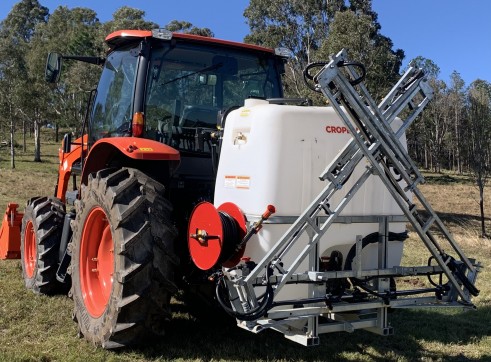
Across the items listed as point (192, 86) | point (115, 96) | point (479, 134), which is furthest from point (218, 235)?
point (479, 134)

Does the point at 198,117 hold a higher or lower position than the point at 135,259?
higher

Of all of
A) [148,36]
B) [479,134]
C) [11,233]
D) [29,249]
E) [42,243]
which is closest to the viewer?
[148,36]

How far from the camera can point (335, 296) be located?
11.5ft

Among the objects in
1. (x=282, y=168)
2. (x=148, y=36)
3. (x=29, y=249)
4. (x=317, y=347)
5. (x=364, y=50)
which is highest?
(x=364, y=50)

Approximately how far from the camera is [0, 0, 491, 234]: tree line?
1814cm

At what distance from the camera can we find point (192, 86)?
4.84 m

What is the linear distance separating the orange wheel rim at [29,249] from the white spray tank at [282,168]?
345cm

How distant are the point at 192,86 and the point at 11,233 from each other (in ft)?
11.3

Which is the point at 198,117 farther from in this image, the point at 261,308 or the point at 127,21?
the point at 127,21

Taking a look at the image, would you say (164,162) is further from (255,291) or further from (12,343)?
(12,343)

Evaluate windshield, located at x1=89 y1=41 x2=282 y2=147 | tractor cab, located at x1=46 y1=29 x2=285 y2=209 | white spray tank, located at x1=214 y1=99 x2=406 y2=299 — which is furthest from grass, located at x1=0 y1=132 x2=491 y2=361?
windshield, located at x1=89 y1=41 x2=282 y2=147

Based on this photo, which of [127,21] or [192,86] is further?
[127,21]

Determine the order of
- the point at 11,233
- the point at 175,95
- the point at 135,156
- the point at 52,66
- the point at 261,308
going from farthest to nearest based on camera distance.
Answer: the point at 11,233, the point at 52,66, the point at 175,95, the point at 135,156, the point at 261,308

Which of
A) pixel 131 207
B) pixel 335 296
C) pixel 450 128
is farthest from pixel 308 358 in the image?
pixel 450 128
